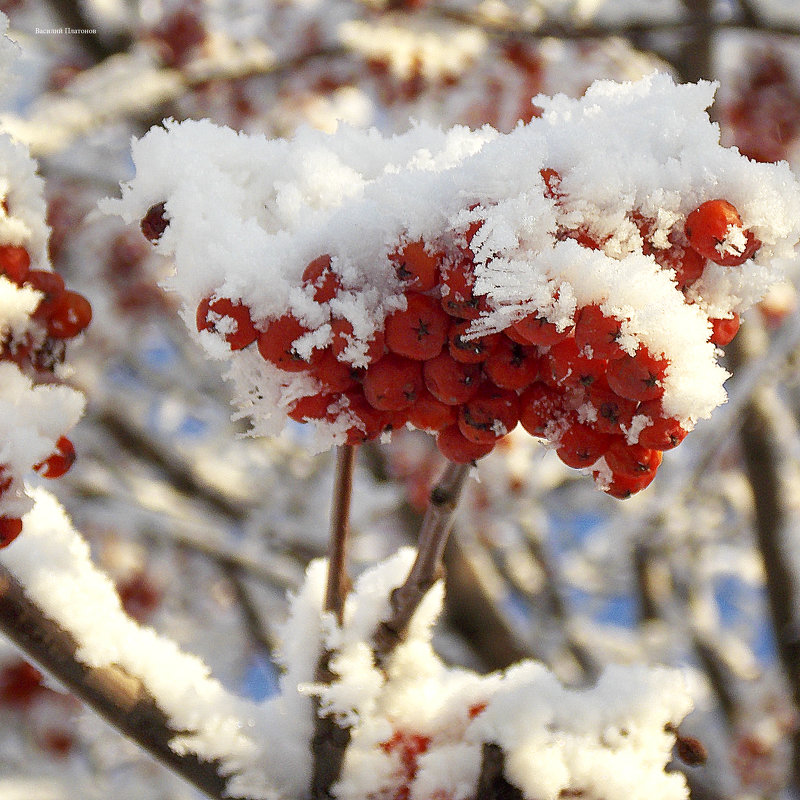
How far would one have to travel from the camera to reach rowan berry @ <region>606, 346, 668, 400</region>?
2.06 ft

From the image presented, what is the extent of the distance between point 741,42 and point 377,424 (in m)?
3.89

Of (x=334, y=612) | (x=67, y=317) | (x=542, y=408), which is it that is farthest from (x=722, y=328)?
(x=67, y=317)

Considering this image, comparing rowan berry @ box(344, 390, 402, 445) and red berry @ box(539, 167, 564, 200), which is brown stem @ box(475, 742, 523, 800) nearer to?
rowan berry @ box(344, 390, 402, 445)

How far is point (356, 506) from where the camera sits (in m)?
2.82

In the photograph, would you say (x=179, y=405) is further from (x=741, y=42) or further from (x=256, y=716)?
(x=741, y=42)

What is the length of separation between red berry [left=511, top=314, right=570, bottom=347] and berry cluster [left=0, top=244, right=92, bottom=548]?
578mm

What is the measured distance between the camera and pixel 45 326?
892 mm

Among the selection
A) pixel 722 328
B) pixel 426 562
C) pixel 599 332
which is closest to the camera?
pixel 599 332

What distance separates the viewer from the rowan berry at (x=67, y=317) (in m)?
0.90

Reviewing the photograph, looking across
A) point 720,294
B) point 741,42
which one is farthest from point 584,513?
point 720,294

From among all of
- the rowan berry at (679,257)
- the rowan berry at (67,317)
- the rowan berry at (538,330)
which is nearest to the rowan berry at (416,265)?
the rowan berry at (538,330)

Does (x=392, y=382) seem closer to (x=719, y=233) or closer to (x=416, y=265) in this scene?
(x=416, y=265)

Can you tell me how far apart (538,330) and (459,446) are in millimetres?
181

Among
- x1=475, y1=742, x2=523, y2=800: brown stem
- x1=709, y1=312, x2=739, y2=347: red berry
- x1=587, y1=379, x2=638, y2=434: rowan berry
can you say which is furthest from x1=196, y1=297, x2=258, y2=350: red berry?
x1=475, y1=742, x2=523, y2=800: brown stem
